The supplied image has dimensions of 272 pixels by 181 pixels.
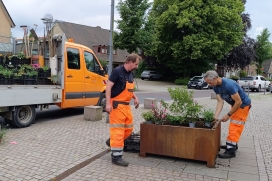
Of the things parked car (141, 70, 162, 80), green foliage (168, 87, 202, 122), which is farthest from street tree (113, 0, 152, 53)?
parked car (141, 70, 162, 80)

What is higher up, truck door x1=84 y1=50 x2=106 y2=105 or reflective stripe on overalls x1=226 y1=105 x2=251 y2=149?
truck door x1=84 y1=50 x2=106 y2=105

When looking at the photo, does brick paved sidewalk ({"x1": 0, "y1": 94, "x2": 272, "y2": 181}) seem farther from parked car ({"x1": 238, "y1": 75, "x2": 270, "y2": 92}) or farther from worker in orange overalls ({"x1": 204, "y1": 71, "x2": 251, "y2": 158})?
parked car ({"x1": 238, "y1": 75, "x2": 270, "y2": 92})

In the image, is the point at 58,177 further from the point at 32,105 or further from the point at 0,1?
the point at 0,1

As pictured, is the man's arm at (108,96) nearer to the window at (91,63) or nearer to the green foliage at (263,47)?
the window at (91,63)

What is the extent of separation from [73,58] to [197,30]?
29.1 metres

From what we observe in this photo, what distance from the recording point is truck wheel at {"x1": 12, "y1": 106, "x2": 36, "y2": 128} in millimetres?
7594

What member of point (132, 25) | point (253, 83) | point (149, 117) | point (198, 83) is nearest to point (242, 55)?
point (253, 83)

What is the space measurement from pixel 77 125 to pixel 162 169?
13.2 feet

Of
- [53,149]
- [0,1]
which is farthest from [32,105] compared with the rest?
[0,1]

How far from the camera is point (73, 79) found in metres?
9.11

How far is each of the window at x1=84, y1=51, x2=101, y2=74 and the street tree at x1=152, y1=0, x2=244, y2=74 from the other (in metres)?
25.5

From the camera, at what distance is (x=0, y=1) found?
128 ft

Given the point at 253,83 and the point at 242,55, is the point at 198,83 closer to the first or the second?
the point at 253,83

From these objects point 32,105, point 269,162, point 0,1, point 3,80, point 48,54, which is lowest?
point 269,162
